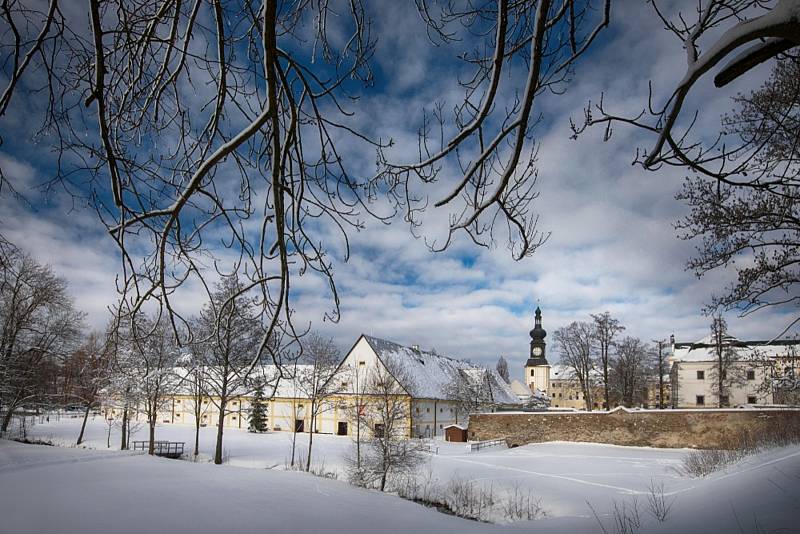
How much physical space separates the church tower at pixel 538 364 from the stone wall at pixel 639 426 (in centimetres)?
4659

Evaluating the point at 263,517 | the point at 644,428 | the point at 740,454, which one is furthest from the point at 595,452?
the point at 263,517

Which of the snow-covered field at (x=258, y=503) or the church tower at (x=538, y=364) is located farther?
the church tower at (x=538, y=364)

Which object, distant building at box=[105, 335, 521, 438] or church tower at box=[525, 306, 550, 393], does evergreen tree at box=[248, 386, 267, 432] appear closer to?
distant building at box=[105, 335, 521, 438]

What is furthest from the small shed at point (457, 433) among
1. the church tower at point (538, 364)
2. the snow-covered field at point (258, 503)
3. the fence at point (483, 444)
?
the church tower at point (538, 364)

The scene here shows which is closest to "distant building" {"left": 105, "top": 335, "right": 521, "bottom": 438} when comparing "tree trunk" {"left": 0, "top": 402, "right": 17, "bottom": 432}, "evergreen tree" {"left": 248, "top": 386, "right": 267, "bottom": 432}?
"evergreen tree" {"left": 248, "top": 386, "right": 267, "bottom": 432}

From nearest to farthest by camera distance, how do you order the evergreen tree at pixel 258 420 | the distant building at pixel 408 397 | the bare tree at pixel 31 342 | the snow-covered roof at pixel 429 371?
the bare tree at pixel 31 342 → the distant building at pixel 408 397 → the evergreen tree at pixel 258 420 → the snow-covered roof at pixel 429 371

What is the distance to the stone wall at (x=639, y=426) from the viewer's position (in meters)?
25.9

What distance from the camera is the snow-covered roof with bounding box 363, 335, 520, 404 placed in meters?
37.4

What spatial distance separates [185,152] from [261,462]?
21.4 metres

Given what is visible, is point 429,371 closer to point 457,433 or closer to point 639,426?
point 457,433

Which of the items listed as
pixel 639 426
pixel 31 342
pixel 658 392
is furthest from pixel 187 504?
pixel 658 392

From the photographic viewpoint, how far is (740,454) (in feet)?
53.7

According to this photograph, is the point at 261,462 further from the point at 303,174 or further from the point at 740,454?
the point at 303,174

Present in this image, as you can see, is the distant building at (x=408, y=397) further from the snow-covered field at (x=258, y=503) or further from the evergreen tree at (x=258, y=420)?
the snow-covered field at (x=258, y=503)
